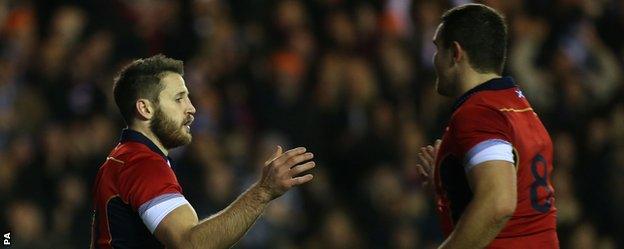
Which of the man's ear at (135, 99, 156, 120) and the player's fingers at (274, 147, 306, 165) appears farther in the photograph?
the man's ear at (135, 99, 156, 120)

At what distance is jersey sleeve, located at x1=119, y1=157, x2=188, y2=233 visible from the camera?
183 inches

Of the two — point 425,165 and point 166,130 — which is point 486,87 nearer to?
point 425,165

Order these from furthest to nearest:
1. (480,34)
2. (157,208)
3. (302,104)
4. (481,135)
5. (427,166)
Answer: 1. (302,104)
2. (427,166)
3. (157,208)
4. (480,34)
5. (481,135)

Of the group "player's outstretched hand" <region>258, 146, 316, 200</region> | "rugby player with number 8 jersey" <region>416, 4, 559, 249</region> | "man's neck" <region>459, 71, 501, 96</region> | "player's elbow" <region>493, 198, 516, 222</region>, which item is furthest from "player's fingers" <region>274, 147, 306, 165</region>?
"player's elbow" <region>493, 198, 516, 222</region>

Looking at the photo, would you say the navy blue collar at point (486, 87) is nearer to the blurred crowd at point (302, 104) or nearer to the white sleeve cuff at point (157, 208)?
the white sleeve cuff at point (157, 208)

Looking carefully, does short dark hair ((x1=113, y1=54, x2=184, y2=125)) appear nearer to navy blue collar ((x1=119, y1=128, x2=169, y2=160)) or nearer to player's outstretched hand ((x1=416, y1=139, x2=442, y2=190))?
navy blue collar ((x1=119, y1=128, x2=169, y2=160))

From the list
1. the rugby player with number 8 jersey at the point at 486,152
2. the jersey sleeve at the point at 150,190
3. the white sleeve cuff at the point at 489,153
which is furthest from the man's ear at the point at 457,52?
the jersey sleeve at the point at 150,190

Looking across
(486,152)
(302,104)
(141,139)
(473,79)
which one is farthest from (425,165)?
(302,104)

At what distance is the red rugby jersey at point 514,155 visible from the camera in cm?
432

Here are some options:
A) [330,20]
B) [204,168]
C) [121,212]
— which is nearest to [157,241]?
[121,212]

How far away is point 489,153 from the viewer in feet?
13.7

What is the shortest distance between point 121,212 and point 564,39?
265 inches

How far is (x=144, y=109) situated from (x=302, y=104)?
17.1ft

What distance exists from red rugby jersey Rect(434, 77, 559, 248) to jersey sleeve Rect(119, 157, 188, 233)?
1012 mm
